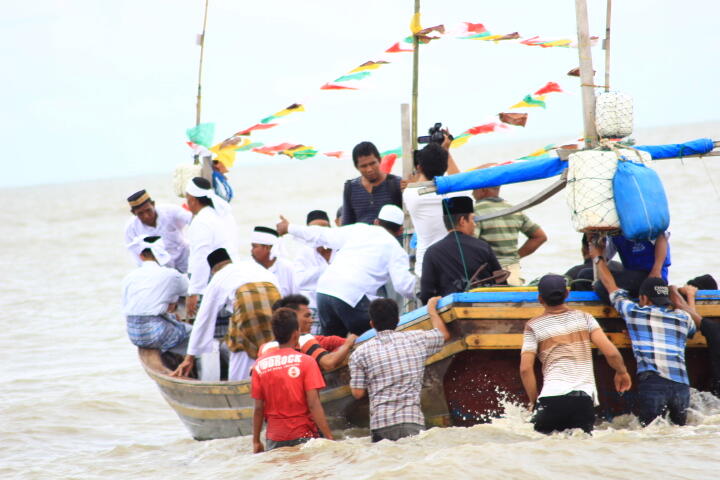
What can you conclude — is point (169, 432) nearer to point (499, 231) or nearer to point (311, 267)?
point (311, 267)

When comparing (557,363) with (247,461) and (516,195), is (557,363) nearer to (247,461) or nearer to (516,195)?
(247,461)

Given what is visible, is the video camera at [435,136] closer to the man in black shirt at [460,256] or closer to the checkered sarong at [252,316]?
the man in black shirt at [460,256]

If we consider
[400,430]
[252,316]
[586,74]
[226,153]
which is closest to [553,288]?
[400,430]

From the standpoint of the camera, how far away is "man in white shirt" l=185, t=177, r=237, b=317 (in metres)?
8.80

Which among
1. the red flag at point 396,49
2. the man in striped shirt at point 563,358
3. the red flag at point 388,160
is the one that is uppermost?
the red flag at point 396,49

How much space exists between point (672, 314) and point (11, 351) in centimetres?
1318

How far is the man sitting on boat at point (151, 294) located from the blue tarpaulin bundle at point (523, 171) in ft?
10.4

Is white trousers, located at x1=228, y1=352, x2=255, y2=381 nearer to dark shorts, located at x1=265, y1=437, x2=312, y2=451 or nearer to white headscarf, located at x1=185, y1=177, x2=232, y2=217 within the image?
dark shorts, located at x1=265, y1=437, x2=312, y2=451

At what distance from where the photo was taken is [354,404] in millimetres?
7465

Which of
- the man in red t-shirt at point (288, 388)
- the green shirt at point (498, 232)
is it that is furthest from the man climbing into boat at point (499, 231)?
the man in red t-shirt at point (288, 388)

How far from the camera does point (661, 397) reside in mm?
6449

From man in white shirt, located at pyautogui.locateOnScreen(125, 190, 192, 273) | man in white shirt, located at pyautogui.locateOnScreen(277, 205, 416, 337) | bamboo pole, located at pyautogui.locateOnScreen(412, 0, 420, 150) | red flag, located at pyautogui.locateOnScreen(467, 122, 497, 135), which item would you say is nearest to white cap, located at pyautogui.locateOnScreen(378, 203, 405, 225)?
man in white shirt, located at pyautogui.locateOnScreen(277, 205, 416, 337)

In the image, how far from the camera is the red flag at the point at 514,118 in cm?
917

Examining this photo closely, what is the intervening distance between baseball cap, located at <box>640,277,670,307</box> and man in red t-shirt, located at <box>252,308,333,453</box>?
85.1 inches
